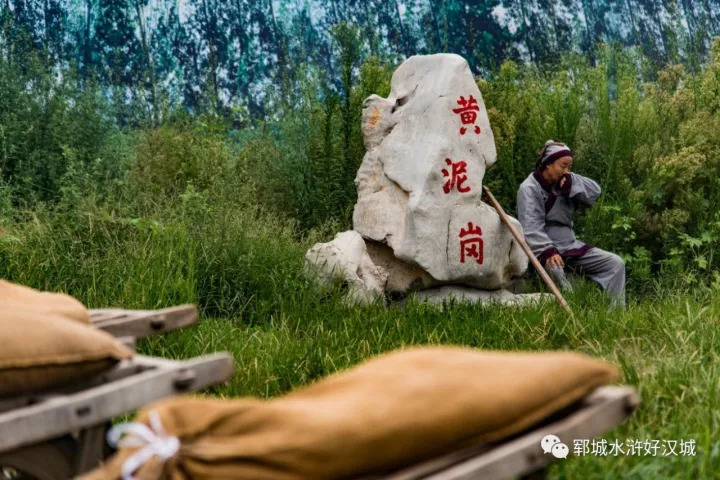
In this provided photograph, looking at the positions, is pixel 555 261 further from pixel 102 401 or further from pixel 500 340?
pixel 102 401

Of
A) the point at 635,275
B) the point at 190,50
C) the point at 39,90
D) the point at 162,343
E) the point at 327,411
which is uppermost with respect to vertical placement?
the point at 190,50

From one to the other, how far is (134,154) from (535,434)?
726 centimetres

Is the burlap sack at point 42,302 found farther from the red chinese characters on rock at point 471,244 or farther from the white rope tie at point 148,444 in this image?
the red chinese characters on rock at point 471,244

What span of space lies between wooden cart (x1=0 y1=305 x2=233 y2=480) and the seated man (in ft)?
14.9

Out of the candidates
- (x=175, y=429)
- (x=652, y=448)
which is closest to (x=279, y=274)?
(x=652, y=448)

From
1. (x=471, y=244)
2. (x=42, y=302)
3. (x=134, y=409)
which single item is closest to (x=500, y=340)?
Result: (x=471, y=244)

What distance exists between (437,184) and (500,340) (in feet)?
5.03

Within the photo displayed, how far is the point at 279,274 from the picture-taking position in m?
5.80

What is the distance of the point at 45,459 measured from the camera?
2.09 metres

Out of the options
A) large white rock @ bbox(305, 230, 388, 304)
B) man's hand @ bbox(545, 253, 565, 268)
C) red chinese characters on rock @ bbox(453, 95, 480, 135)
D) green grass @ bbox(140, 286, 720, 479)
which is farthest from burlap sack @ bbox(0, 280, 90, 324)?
man's hand @ bbox(545, 253, 565, 268)

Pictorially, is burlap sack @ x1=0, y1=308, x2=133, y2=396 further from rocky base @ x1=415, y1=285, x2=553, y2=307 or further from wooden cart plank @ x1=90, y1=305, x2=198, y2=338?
rocky base @ x1=415, y1=285, x2=553, y2=307

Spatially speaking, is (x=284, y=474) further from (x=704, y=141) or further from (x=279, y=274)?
(x=704, y=141)

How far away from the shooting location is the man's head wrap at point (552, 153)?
6473mm

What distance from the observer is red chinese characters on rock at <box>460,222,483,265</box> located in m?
6.12
